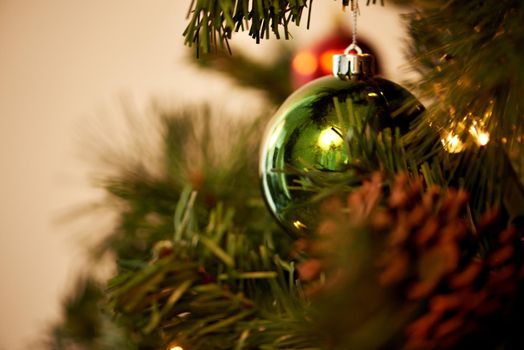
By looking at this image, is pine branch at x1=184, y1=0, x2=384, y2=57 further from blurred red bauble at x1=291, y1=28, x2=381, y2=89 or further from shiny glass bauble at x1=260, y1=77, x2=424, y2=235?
blurred red bauble at x1=291, y1=28, x2=381, y2=89

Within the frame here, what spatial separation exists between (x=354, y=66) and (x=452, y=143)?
76 mm

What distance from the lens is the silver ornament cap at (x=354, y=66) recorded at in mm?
340

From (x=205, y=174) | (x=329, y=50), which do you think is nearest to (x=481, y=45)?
(x=205, y=174)

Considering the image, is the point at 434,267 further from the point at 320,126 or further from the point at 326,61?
the point at 326,61

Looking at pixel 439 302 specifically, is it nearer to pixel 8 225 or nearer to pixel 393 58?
pixel 393 58

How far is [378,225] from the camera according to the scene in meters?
0.22

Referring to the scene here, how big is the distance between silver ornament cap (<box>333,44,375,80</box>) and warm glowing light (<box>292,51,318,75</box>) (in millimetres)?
271

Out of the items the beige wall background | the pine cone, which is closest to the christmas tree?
the pine cone

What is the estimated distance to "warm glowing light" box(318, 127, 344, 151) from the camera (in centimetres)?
31

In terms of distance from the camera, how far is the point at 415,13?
316mm

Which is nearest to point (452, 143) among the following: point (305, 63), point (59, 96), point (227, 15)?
point (227, 15)

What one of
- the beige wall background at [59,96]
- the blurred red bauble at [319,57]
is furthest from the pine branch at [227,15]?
the beige wall background at [59,96]

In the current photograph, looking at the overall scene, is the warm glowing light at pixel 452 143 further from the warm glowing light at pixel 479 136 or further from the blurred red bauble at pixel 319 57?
the blurred red bauble at pixel 319 57

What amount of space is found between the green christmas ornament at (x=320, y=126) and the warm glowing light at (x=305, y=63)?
0.92 ft
